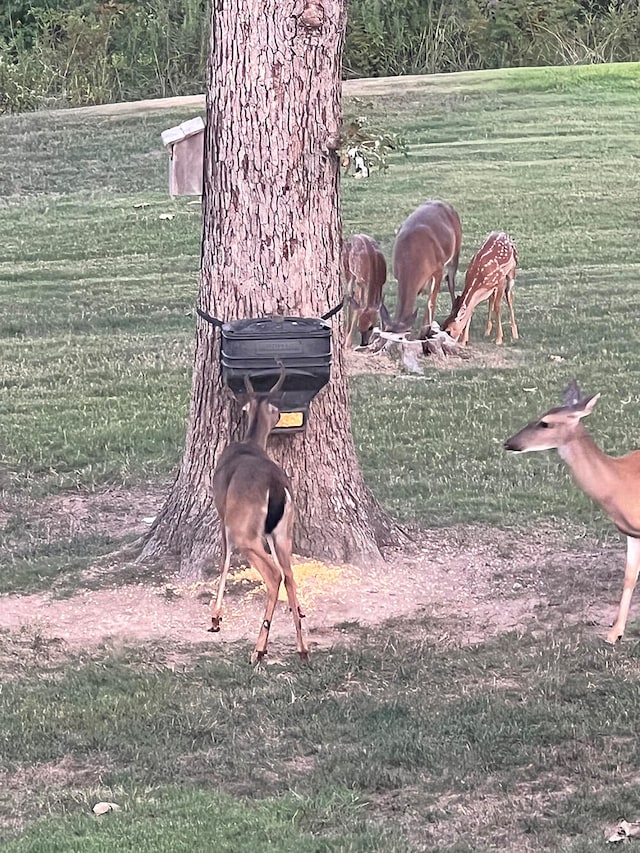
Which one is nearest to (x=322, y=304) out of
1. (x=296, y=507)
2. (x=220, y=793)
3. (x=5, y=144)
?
(x=296, y=507)

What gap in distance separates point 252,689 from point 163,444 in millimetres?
3741

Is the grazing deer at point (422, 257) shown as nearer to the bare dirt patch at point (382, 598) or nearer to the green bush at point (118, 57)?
the bare dirt patch at point (382, 598)

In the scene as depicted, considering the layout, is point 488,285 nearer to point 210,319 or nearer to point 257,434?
point 210,319

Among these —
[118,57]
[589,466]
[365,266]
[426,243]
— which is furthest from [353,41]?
[589,466]

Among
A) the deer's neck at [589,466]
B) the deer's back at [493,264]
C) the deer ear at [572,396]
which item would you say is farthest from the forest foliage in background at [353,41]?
the deer's neck at [589,466]

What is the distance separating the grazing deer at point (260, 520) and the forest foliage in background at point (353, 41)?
19.3 m

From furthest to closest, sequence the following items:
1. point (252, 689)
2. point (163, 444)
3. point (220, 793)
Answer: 1. point (163, 444)
2. point (252, 689)
3. point (220, 793)

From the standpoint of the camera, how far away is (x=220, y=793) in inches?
185

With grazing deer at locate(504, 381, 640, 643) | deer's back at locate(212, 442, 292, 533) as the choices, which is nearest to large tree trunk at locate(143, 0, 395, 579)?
deer's back at locate(212, 442, 292, 533)

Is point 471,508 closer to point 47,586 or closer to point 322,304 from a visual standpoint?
point 322,304

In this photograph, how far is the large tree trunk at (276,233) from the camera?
6453mm

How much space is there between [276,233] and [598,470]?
1.71m

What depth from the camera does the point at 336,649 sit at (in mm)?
5879

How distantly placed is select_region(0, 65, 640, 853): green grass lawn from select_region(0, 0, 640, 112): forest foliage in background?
703 cm
